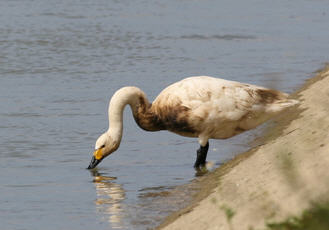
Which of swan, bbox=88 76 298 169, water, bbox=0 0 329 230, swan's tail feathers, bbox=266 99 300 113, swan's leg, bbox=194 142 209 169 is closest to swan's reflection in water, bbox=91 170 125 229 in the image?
water, bbox=0 0 329 230

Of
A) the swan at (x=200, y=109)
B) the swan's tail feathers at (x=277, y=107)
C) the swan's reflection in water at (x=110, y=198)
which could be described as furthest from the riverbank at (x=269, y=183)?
the swan's reflection in water at (x=110, y=198)

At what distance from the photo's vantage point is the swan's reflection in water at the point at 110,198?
23.6ft

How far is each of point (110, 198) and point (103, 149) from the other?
136 centimetres

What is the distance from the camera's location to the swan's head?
923 cm

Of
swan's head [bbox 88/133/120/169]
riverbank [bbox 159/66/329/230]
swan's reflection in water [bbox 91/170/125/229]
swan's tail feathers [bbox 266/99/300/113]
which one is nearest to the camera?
riverbank [bbox 159/66/329/230]

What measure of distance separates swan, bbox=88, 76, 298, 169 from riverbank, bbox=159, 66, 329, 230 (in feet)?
1.14

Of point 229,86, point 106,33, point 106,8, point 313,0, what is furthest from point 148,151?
point 313,0

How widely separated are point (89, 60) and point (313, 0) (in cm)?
1086

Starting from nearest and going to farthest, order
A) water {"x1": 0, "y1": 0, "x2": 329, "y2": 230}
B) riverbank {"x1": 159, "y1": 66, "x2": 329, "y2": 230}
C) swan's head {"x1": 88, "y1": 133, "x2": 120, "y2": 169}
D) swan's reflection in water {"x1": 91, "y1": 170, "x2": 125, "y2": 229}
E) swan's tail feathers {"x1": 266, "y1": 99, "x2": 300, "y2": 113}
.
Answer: riverbank {"x1": 159, "y1": 66, "x2": 329, "y2": 230}
swan's reflection in water {"x1": 91, "y1": 170, "x2": 125, "y2": 229}
water {"x1": 0, "y1": 0, "x2": 329, "y2": 230}
swan's tail feathers {"x1": 266, "y1": 99, "x2": 300, "y2": 113}
swan's head {"x1": 88, "y1": 133, "x2": 120, "y2": 169}

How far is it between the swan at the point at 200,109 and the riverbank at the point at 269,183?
0.35m

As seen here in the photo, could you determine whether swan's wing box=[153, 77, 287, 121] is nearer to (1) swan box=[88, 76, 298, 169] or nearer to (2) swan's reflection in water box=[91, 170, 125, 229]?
(1) swan box=[88, 76, 298, 169]

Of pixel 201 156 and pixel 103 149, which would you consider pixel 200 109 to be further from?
pixel 103 149

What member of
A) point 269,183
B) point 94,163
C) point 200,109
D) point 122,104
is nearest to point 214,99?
point 200,109

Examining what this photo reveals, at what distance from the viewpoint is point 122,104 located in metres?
9.30
